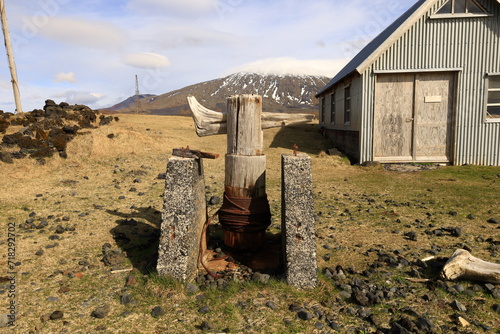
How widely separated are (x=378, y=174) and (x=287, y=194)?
9.04m

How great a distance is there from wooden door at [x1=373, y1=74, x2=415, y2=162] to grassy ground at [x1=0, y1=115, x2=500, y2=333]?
134cm

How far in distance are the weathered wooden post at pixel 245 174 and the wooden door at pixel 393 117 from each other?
9.91 meters

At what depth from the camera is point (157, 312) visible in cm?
364

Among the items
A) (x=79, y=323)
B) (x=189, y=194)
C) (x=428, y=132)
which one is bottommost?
(x=79, y=323)

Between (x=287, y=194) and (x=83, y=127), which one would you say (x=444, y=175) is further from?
(x=83, y=127)

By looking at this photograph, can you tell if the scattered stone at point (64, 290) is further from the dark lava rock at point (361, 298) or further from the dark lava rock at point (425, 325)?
the dark lava rock at point (425, 325)

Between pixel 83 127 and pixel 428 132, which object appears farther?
pixel 83 127

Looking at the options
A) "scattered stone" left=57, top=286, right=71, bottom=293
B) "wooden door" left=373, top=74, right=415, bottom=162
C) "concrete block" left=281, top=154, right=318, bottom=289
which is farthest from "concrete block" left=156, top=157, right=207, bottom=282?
"wooden door" left=373, top=74, right=415, bottom=162

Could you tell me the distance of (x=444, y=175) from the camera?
1171cm

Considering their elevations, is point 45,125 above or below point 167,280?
above

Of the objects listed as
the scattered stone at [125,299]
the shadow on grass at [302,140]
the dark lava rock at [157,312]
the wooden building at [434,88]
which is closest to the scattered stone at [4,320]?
the scattered stone at [125,299]

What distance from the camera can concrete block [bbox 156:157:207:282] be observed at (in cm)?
430

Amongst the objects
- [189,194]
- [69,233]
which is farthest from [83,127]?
[189,194]

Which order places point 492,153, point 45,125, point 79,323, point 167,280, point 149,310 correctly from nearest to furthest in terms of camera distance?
1. point 79,323
2. point 149,310
3. point 167,280
4. point 492,153
5. point 45,125
